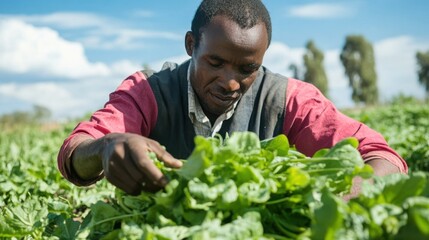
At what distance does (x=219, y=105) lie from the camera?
107 inches

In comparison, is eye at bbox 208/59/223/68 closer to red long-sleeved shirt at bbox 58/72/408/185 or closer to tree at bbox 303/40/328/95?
red long-sleeved shirt at bbox 58/72/408/185

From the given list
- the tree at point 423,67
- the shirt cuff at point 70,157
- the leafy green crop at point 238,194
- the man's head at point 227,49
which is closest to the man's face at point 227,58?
the man's head at point 227,49

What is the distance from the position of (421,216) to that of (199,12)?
5.87 ft

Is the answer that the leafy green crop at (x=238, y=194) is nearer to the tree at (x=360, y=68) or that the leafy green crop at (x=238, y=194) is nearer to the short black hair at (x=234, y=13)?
the short black hair at (x=234, y=13)

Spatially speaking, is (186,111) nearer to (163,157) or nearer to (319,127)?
(319,127)

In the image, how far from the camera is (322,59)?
2410 inches

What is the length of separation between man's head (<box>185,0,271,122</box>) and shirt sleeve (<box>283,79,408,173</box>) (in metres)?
0.39

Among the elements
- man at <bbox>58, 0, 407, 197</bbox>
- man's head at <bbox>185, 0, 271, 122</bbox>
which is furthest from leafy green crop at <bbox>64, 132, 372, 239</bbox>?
man's head at <bbox>185, 0, 271, 122</bbox>

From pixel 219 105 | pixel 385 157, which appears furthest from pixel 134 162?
pixel 385 157

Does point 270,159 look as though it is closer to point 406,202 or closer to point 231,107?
point 406,202

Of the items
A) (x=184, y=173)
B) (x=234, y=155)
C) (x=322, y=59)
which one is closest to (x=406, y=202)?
(x=234, y=155)

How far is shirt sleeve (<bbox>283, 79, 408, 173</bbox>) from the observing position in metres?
2.58

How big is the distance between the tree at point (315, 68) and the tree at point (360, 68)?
2.64 meters

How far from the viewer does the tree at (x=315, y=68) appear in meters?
58.9
